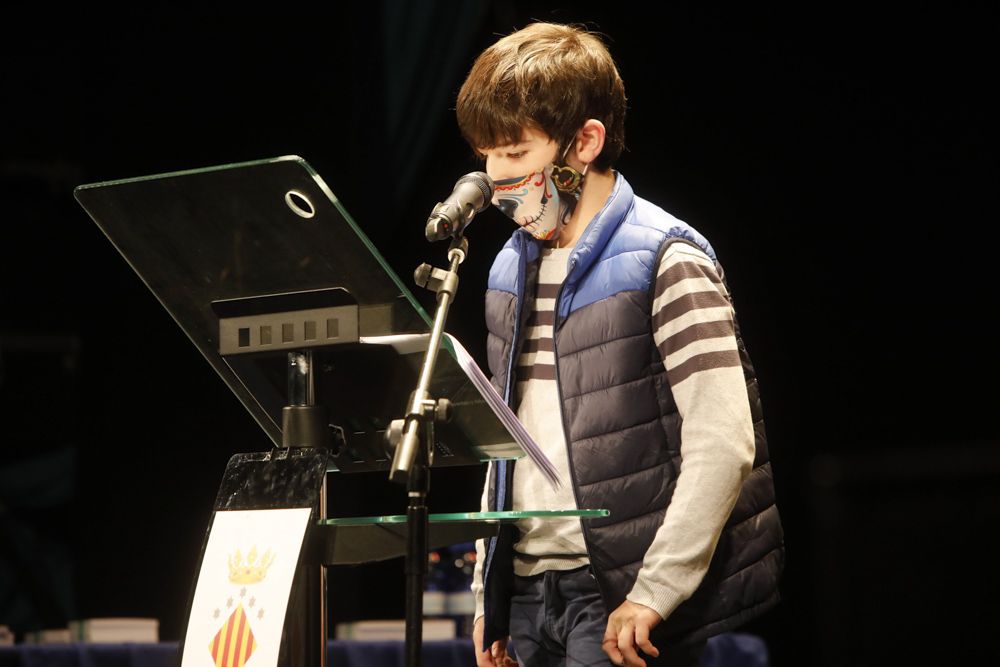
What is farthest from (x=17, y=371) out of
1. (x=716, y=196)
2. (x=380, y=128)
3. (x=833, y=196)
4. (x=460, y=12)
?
(x=833, y=196)

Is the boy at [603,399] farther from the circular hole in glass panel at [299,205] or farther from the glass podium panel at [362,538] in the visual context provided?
the circular hole in glass panel at [299,205]

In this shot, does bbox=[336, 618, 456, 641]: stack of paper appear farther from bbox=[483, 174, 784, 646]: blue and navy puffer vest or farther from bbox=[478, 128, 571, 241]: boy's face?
bbox=[478, 128, 571, 241]: boy's face

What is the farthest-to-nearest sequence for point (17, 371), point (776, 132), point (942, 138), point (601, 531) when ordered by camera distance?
point (17, 371), point (776, 132), point (942, 138), point (601, 531)

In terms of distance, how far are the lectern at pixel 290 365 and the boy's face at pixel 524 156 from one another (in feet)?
1.65

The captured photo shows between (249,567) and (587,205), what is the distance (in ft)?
2.85

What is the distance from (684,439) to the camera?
1.79 meters

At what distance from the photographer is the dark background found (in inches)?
34.2

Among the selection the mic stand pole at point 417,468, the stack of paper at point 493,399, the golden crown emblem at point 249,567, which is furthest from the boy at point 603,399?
the golden crown emblem at point 249,567

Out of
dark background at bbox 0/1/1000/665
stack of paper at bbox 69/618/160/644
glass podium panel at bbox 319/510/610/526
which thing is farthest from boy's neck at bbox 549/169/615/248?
stack of paper at bbox 69/618/160/644

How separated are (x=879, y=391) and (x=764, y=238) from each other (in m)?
0.63

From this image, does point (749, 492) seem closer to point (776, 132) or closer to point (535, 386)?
point (535, 386)

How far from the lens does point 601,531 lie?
1799mm

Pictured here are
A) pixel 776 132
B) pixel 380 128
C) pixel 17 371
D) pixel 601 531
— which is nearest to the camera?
pixel 601 531

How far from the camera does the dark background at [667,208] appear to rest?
0.87m
